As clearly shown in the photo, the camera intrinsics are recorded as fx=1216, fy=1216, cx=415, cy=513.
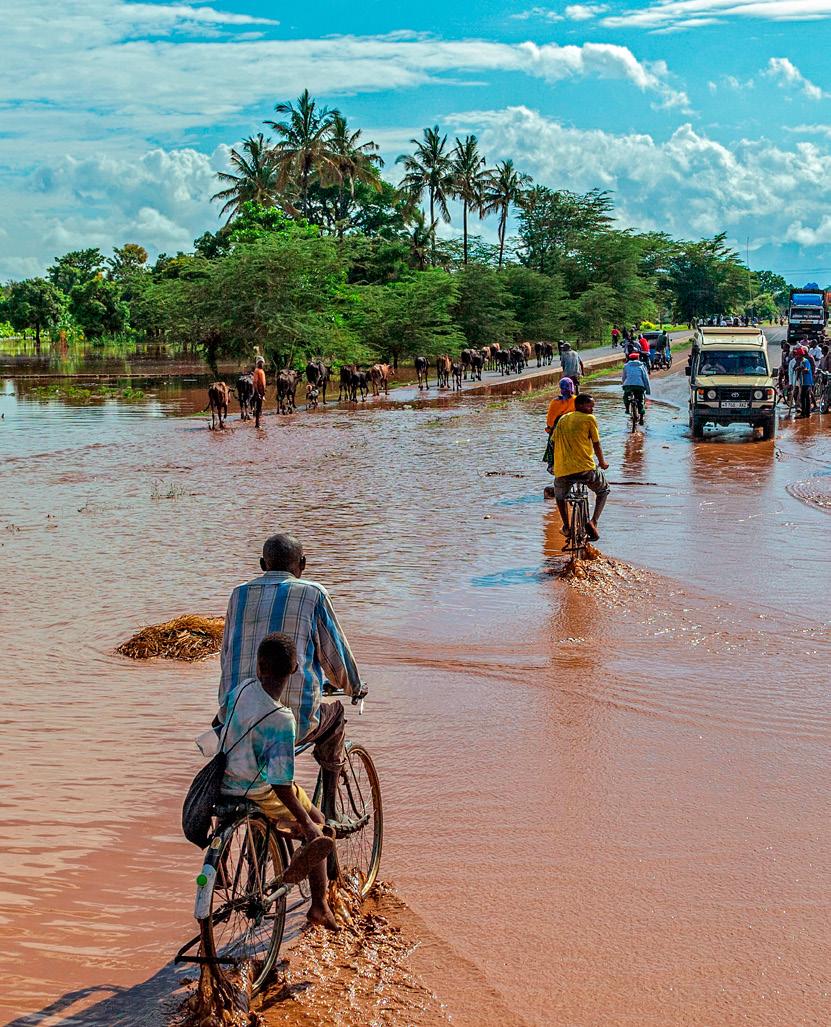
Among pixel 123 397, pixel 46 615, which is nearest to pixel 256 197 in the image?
pixel 123 397

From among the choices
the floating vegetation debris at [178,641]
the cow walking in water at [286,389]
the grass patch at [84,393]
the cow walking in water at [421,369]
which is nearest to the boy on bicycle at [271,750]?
the floating vegetation debris at [178,641]

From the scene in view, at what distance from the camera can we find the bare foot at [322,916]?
4848 millimetres

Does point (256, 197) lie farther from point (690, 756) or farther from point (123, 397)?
point (690, 756)

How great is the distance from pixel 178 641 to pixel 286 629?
509 centimetres

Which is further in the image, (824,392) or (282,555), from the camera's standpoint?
(824,392)

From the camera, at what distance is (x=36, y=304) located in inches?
4355

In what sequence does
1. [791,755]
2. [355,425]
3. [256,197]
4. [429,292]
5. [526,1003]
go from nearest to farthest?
[526,1003] < [791,755] < [355,425] < [429,292] < [256,197]

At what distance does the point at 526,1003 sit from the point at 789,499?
13631 mm

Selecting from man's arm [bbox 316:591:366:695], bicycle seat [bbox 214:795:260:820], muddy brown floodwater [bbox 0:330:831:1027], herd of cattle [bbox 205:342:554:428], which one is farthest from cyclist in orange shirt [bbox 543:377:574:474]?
herd of cattle [bbox 205:342:554:428]

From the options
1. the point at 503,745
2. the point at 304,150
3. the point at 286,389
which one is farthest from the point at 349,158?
the point at 503,745

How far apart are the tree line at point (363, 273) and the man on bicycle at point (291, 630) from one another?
45.6 m

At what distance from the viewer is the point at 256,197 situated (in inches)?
2766

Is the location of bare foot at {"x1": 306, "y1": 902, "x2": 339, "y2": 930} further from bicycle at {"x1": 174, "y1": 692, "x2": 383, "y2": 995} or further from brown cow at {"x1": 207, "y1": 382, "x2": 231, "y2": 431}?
brown cow at {"x1": 207, "y1": 382, "x2": 231, "y2": 431}

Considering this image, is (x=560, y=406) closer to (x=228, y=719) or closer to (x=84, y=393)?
(x=228, y=719)
